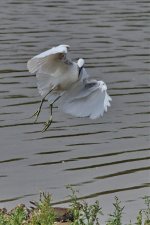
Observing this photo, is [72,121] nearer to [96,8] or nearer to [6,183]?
[6,183]

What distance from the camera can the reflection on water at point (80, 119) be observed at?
30.9ft

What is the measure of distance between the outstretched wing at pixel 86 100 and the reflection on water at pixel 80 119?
832mm

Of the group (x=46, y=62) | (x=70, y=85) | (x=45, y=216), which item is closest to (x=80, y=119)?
(x=70, y=85)

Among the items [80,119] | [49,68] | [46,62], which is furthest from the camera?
[80,119]

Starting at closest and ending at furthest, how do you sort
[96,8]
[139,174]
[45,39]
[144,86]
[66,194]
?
[66,194], [139,174], [144,86], [45,39], [96,8]

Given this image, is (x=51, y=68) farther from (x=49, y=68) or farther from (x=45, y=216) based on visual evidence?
(x=45, y=216)

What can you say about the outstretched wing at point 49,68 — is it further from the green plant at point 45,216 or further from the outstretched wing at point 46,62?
the green plant at point 45,216

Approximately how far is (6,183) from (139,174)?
57.4 inches

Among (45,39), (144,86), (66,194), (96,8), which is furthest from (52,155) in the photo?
(96,8)

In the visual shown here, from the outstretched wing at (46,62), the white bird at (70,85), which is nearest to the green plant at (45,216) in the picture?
the outstretched wing at (46,62)

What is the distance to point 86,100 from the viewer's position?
29.3 feet

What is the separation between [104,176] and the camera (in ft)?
31.4

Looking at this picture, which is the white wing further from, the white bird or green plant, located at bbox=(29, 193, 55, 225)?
green plant, located at bbox=(29, 193, 55, 225)

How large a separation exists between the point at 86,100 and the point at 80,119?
300cm
